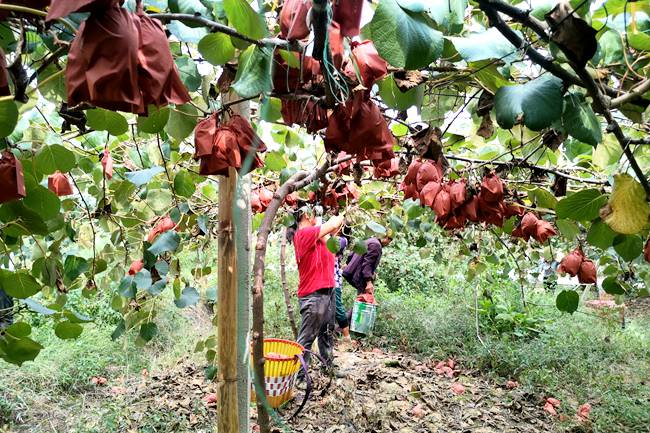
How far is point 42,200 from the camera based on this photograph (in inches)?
30.3

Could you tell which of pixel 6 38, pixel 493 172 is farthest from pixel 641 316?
pixel 6 38

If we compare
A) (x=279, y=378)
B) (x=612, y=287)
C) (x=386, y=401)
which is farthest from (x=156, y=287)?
(x=386, y=401)

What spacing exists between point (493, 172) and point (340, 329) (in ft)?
12.8

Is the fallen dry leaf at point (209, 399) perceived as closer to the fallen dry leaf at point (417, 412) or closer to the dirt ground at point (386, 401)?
the dirt ground at point (386, 401)

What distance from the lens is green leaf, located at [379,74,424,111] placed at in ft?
2.15

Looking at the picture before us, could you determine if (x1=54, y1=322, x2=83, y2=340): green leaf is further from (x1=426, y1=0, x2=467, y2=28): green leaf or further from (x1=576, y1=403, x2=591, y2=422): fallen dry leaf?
(x1=576, y1=403, x2=591, y2=422): fallen dry leaf

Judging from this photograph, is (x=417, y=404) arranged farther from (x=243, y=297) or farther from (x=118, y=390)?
(x=243, y=297)

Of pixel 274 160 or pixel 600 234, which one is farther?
pixel 274 160

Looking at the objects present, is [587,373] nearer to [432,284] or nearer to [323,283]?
[323,283]

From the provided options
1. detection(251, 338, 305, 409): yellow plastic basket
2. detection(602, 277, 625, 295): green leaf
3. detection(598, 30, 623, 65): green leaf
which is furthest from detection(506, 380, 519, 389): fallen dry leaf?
detection(598, 30, 623, 65): green leaf

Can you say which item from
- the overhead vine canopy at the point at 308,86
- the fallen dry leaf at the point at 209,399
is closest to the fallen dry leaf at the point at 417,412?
the fallen dry leaf at the point at 209,399

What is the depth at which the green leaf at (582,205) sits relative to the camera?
0.86 meters

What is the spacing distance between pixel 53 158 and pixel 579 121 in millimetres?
820

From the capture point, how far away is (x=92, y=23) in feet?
1.03
